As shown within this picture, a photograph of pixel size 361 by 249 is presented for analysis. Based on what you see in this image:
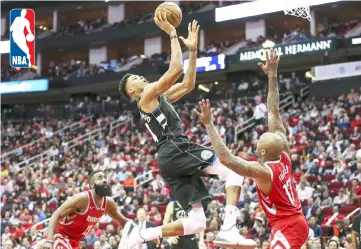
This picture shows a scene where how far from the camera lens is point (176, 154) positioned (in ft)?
25.2

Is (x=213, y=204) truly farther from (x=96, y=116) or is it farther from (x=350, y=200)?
(x=96, y=116)

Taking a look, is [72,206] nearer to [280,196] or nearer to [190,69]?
[190,69]

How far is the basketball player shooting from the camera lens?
759 cm

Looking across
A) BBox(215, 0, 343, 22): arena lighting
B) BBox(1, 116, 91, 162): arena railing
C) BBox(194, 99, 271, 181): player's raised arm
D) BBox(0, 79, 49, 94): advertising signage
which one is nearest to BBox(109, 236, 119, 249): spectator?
BBox(215, 0, 343, 22): arena lighting

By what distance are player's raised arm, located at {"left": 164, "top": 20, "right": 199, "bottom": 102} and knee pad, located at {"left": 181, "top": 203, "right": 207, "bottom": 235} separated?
1441 millimetres

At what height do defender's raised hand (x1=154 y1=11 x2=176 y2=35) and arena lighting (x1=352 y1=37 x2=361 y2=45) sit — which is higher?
arena lighting (x1=352 y1=37 x2=361 y2=45)

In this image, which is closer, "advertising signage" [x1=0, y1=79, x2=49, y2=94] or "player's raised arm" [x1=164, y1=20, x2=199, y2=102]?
"player's raised arm" [x1=164, y1=20, x2=199, y2=102]

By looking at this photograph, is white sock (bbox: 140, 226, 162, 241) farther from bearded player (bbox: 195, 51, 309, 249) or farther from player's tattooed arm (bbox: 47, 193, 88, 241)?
player's tattooed arm (bbox: 47, 193, 88, 241)

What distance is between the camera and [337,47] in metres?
26.5

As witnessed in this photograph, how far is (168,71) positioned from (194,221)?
173 cm

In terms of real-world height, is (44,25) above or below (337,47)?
above

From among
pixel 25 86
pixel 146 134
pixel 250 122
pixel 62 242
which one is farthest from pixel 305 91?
pixel 62 242

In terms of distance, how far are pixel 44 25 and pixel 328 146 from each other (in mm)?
29695

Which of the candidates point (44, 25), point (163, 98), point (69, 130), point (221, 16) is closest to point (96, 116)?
point (69, 130)
